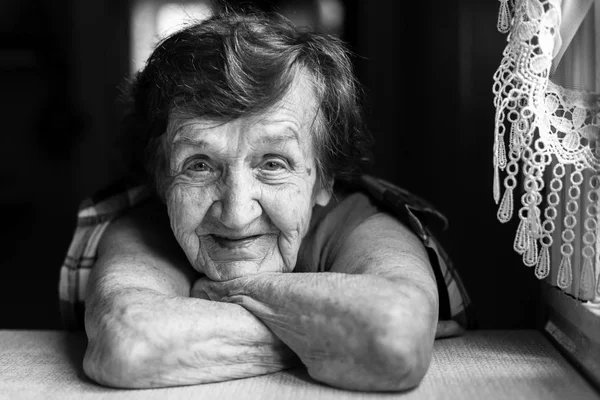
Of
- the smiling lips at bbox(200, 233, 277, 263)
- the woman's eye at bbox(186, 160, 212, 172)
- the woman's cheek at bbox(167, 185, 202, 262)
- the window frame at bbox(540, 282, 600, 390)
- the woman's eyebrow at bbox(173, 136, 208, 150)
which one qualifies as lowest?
the window frame at bbox(540, 282, 600, 390)

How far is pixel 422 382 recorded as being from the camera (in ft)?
4.76

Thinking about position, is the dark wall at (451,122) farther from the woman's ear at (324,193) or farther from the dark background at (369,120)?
the woman's ear at (324,193)

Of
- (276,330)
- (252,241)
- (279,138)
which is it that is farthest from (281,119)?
(276,330)

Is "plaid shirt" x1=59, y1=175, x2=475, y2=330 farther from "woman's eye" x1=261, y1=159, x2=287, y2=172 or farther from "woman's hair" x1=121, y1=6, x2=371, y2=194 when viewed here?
"woman's eye" x1=261, y1=159, x2=287, y2=172

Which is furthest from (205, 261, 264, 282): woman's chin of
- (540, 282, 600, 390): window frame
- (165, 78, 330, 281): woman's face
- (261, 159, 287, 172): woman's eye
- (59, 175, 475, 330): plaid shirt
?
(540, 282, 600, 390): window frame

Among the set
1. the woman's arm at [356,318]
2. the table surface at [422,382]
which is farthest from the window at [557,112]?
the woman's arm at [356,318]

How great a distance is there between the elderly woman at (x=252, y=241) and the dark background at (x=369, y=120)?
1.72ft

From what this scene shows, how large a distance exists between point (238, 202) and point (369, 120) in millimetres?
1199

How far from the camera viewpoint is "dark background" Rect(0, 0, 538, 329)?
7.61ft

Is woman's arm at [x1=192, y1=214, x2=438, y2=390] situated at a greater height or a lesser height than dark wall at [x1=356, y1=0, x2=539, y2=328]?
lesser

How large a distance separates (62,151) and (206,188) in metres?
1.47

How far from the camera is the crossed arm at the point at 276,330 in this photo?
1.35 metres

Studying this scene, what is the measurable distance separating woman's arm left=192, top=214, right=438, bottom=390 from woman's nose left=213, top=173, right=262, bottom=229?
0.42 ft

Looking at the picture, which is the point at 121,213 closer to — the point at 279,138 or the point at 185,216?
the point at 185,216
